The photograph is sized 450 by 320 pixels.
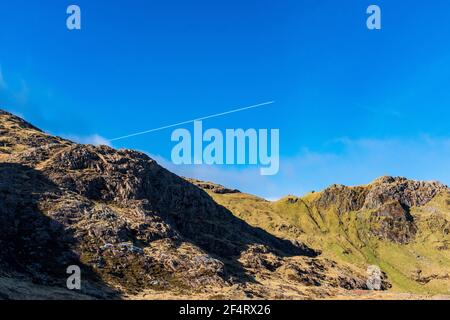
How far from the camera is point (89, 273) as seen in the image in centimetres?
15662

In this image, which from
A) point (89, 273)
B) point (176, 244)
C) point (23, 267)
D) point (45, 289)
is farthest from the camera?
point (176, 244)
